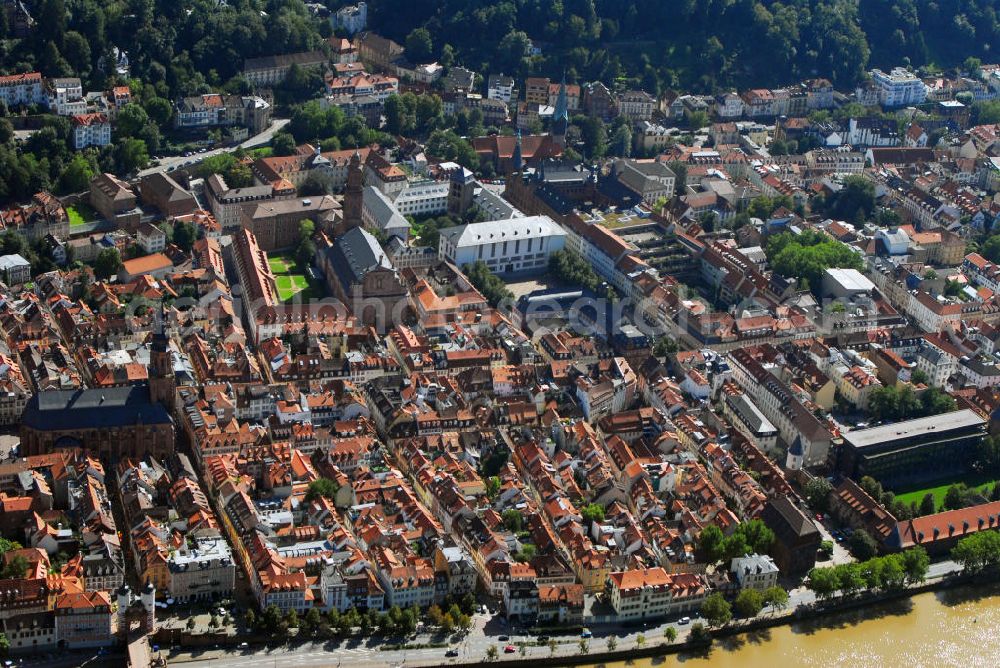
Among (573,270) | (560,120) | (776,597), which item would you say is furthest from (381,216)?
(776,597)

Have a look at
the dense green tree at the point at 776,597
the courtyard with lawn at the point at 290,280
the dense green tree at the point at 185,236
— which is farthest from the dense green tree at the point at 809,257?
the dense green tree at the point at 185,236

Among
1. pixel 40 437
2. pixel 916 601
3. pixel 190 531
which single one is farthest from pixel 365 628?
pixel 916 601

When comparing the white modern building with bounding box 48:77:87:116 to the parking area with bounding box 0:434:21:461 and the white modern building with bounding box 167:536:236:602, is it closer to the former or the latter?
the parking area with bounding box 0:434:21:461

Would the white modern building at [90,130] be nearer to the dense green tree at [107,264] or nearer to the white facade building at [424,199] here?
the dense green tree at [107,264]

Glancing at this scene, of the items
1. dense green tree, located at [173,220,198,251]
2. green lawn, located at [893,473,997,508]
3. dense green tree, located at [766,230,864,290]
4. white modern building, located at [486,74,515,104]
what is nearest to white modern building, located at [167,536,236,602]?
green lawn, located at [893,473,997,508]

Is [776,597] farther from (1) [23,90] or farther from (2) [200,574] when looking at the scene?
(1) [23,90]
